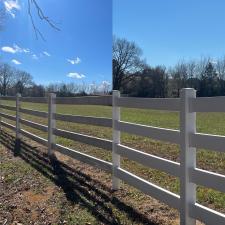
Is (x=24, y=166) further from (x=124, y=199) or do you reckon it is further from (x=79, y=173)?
(x=124, y=199)

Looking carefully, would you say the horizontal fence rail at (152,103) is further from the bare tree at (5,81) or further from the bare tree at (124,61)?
the bare tree at (124,61)

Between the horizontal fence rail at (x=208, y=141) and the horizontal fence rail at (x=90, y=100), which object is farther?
the horizontal fence rail at (x=90, y=100)

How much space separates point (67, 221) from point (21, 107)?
8.57m

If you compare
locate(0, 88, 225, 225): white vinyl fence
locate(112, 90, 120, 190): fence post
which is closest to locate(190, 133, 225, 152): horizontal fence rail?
locate(0, 88, 225, 225): white vinyl fence

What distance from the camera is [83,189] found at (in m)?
6.18

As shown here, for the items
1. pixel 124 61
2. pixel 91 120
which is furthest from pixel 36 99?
pixel 124 61

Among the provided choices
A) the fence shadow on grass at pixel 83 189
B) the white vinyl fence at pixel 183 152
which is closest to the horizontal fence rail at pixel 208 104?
the white vinyl fence at pixel 183 152

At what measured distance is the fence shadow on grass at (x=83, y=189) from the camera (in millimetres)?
4921

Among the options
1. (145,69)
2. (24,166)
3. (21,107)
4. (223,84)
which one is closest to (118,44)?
(145,69)

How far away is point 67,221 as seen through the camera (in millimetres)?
4848

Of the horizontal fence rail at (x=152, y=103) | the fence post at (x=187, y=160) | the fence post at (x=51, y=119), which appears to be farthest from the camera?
the fence post at (x=51, y=119)

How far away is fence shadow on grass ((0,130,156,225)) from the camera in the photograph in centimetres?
492

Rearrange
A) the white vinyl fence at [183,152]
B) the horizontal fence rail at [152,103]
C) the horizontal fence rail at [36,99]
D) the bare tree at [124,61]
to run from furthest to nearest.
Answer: the bare tree at [124,61] < the horizontal fence rail at [36,99] < the horizontal fence rail at [152,103] < the white vinyl fence at [183,152]

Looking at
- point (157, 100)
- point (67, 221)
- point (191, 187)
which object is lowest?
point (67, 221)
